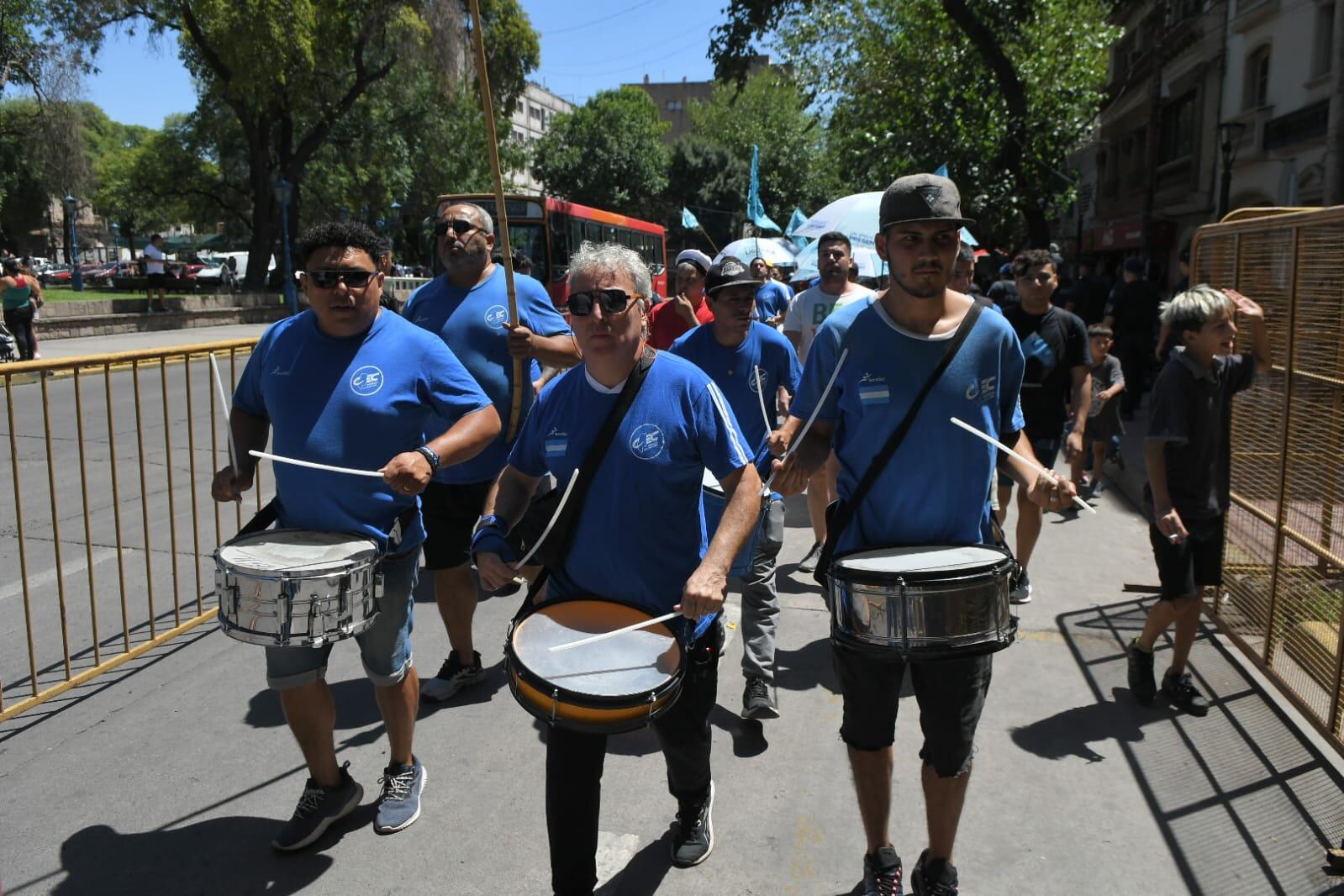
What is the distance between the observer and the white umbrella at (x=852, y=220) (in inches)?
387

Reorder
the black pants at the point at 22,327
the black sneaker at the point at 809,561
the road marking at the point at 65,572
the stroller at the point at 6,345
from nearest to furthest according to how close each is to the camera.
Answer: the road marking at the point at 65,572 → the black sneaker at the point at 809,561 → the stroller at the point at 6,345 → the black pants at the point at 22,327

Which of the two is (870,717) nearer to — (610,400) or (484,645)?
(610,400)

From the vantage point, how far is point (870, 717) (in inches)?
113

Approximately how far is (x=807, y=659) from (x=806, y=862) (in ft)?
5.96

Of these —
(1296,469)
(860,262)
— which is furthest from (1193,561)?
(860,262)

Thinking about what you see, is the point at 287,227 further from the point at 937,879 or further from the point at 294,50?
the point at 937,879

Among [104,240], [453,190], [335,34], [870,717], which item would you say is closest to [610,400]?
[870,717]

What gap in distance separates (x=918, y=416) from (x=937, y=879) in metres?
1.41

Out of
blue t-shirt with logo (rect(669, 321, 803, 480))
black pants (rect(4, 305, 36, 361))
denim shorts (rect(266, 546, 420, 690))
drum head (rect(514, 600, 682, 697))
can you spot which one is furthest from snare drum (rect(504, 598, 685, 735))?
black pants (rect(4, 305, 36, 361))

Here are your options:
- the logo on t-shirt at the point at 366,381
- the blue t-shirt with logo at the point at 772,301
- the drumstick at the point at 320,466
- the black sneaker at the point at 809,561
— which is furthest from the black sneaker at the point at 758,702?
the blue t-shirt with logo at the point at 772,301

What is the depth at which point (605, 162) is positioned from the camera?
2066 inches

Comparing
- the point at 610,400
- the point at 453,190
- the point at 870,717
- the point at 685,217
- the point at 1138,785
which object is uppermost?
the point at 453,190

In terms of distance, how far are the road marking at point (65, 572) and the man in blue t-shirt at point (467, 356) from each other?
270 centimetres

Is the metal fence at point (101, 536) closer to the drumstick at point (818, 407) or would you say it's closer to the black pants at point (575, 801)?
the black pants at point (575, 801)
